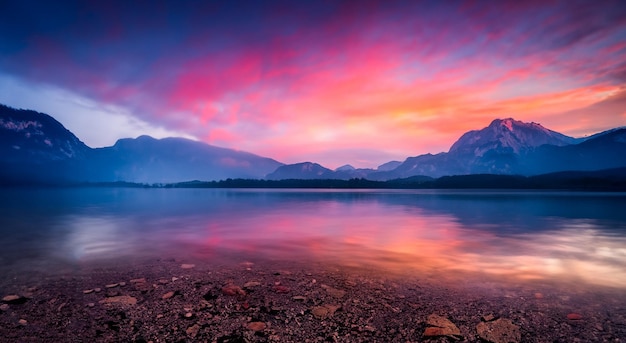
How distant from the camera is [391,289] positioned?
13.4m

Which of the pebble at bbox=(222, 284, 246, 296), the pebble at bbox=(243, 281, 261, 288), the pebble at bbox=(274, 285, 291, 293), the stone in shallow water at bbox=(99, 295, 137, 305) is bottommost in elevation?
the pebble at bbox=(243, 281, 261, 288)

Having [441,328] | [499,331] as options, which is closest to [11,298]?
[441,328]

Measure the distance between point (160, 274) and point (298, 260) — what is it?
25.6ft

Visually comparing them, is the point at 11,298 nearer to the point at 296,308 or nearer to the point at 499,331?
the point at 296,308

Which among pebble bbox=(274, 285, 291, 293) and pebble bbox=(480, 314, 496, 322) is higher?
pebble bbox=(480, 314, 496, 322)

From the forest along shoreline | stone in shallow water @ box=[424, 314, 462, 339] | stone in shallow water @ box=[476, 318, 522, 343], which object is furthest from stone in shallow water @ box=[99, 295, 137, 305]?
stone in shallow water @ box=[476, 318, 522, 343]

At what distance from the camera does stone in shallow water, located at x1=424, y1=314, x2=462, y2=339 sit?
9.14 meters

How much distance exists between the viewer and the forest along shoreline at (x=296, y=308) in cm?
922

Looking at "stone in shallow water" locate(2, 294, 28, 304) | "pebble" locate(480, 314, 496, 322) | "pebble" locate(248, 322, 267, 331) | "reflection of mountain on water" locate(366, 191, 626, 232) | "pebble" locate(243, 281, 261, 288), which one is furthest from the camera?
"reflection of mountain on water" locate(366, 191, 626, 232)

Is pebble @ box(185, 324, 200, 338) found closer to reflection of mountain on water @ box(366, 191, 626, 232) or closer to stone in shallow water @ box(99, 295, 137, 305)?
stone in shallow water @ box(99, 295, 137, 305)

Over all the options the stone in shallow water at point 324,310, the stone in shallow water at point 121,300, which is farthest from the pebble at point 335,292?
the stone in shallow water at point 121,300

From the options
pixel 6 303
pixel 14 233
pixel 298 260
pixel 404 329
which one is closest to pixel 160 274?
pixel 6 303

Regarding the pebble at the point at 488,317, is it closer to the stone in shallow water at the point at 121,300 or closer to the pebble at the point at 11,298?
the stone in shallow water at the point at 121,300

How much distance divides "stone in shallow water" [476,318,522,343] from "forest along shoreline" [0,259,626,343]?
3cm
